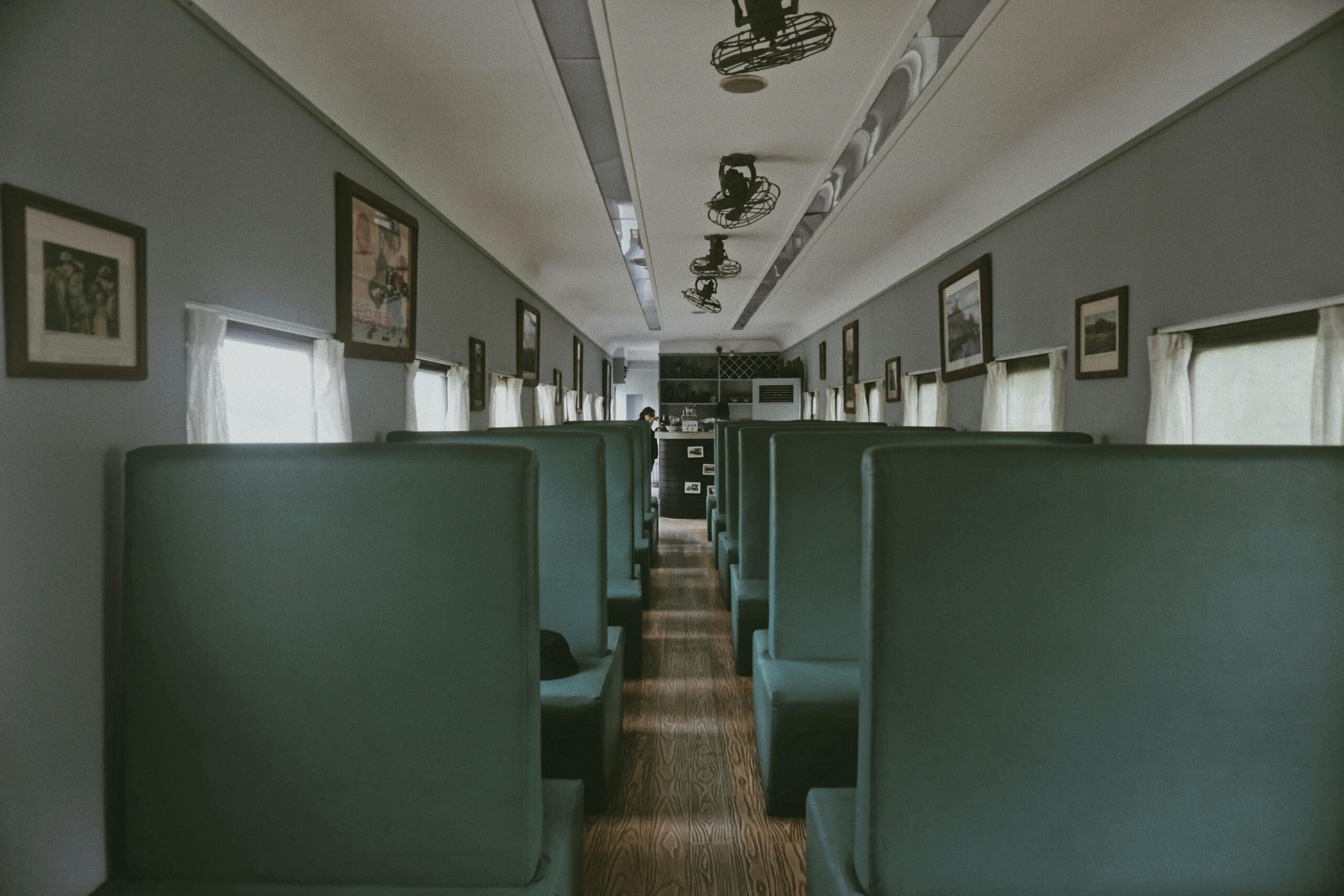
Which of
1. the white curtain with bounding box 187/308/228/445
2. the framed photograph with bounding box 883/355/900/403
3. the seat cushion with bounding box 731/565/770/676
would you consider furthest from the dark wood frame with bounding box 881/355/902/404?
the white curtain with bounding box 187/308/228/445

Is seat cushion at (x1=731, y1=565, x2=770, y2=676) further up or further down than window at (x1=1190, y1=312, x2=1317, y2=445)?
further down

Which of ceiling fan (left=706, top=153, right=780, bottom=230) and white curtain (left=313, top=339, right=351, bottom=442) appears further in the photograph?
ceiling fan (left=706, top=153, right=780, bottom=230)

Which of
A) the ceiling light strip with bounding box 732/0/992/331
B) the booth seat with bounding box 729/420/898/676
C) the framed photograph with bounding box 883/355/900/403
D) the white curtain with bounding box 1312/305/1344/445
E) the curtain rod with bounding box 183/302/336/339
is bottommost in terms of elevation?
the booth seat with bounding box 729/420/898/676

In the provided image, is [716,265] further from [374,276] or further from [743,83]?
[374,276]

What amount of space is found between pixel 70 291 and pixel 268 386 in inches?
54.9

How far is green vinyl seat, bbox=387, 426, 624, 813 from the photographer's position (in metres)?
2.58

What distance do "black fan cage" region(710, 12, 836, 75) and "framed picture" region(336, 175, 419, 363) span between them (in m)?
2.05

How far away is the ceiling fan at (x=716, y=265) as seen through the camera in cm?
679

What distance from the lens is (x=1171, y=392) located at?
346cm

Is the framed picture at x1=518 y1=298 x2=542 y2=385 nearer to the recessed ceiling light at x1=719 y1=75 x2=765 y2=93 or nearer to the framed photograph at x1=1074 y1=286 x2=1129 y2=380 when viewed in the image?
the recessed ceiling light at x1=719 y1=75 x2=765 y2=93

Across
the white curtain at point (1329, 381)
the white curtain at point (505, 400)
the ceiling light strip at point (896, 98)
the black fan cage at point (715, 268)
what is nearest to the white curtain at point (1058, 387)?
the ceiling light strip at point (896, 98)

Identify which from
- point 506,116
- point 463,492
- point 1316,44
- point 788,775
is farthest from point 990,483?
point 506,116

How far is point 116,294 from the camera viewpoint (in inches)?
83.4

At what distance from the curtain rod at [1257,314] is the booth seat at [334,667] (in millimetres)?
2812
